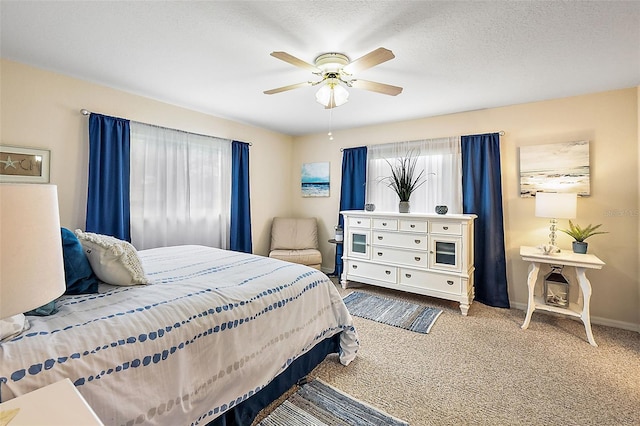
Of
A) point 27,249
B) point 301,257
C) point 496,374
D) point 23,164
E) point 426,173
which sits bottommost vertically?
point 496,374

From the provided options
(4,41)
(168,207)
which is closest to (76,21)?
(4,41)

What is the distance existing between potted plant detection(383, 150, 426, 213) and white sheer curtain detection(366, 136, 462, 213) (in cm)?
5

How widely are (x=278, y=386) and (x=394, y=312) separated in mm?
1859

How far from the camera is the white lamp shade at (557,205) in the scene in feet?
9.00

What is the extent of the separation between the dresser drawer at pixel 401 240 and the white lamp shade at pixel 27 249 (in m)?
3.40

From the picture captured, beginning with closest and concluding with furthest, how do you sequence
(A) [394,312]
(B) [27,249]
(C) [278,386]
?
(B) [27,249] → (C) [278,386] → (A) [394,312]

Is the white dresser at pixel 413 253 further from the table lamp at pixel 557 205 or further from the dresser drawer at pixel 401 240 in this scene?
the table lamp at pixel 557 205

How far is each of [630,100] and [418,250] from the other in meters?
2.58

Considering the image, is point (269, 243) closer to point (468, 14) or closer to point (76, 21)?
point (76, 21)

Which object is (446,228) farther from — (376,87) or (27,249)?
(27,249)

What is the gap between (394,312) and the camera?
129 inches

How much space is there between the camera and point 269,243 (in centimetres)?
499

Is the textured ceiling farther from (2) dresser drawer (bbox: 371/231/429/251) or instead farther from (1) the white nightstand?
(1) the white nightstand

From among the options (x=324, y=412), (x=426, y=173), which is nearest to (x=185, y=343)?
(x=324, y=412)
